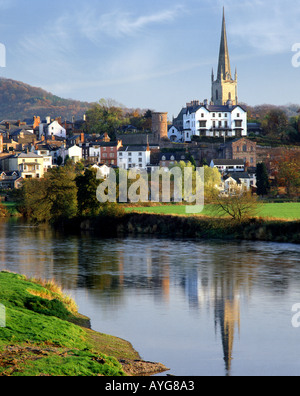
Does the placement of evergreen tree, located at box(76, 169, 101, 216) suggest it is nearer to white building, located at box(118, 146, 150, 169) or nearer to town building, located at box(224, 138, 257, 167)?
white building, located at box(118, 146, 150, 169)

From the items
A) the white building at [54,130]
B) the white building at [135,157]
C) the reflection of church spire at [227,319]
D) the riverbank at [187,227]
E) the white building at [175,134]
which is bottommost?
the reflection of church spire at [227,319]

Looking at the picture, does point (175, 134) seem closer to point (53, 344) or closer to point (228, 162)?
point (228, 162)

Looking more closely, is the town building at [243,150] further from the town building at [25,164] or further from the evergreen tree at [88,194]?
the evergreen tree at [88,194]

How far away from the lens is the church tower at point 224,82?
425 ft

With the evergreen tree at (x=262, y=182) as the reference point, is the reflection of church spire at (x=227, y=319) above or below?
below

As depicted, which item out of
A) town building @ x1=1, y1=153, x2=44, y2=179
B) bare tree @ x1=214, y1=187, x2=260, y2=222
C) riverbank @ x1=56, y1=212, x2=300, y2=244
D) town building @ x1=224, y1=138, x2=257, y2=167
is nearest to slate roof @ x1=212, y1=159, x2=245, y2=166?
town building @ x1=224, y1=138, x2=257, y2=167

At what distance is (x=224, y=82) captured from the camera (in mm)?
129750

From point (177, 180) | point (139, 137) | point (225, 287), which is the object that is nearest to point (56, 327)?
point (225, 287)

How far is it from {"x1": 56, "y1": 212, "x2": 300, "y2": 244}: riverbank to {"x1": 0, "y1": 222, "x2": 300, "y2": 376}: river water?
189 cm

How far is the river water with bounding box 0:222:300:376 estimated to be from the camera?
14305mm

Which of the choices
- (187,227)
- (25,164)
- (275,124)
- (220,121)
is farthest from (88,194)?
(275,124)

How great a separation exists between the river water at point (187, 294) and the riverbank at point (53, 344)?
82 cm

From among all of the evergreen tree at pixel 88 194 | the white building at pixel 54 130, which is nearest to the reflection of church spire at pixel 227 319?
the evergreen tree at pixel 88 194

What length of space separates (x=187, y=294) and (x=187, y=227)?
20001mm
